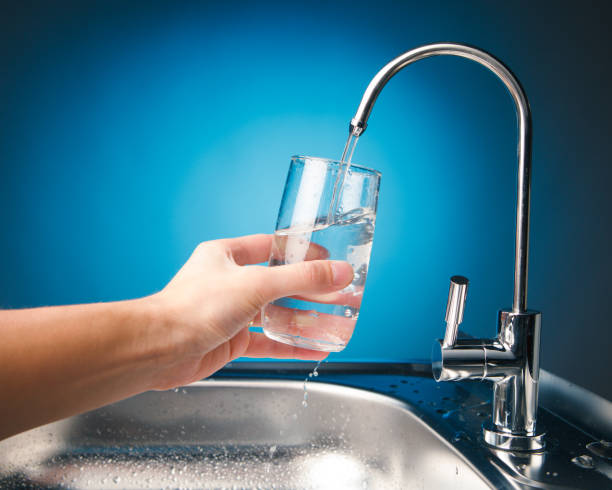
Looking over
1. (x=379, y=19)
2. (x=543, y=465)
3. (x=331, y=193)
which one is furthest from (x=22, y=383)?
(x=379, y=19)

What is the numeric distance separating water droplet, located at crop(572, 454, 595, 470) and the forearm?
55cm

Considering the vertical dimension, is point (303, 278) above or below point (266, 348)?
above

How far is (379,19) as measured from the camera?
1.55 meters

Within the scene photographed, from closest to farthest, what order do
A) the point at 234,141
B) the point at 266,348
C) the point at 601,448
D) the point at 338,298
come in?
the point at 338,298
the point at 601,448
the point at 266,348
the point at 234,141

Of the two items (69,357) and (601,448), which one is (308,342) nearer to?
(69,357)

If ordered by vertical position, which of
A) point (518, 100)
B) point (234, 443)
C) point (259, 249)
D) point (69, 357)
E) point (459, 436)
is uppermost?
point (518, 100)

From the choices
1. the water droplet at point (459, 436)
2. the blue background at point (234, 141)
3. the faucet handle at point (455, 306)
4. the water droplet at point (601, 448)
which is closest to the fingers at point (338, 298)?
the faucet handle at point (455, 306)

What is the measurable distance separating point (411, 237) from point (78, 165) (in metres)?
1.03

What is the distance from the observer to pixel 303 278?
1.87 feet

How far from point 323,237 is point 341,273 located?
5cm

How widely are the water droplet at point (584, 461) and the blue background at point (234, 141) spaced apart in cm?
76

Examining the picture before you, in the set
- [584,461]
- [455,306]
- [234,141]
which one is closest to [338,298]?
[455,306]

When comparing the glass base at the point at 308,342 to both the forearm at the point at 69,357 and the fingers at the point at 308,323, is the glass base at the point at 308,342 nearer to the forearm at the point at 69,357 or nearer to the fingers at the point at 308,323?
the fingers at the point at 308,323

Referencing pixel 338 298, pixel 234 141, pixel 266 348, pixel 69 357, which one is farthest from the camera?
pixel 234 141
